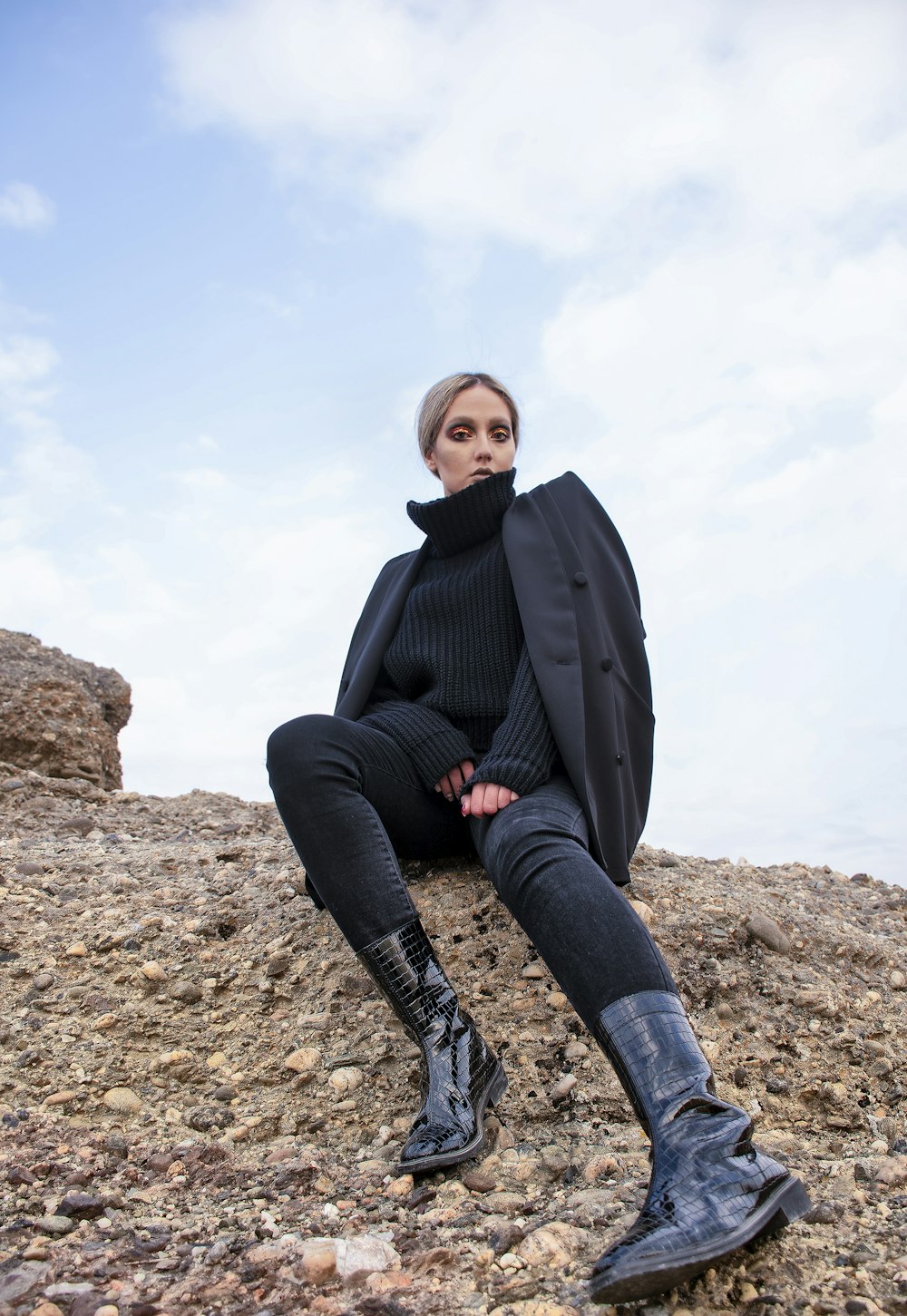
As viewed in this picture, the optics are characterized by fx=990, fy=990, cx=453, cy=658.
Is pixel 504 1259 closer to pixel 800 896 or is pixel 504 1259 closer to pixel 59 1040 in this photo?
pixel 59 1040

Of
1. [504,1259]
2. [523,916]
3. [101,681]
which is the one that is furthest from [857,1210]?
[101,681]

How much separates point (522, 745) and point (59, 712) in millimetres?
4367

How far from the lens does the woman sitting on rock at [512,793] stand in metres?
1.74

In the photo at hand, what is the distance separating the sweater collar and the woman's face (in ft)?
0.27

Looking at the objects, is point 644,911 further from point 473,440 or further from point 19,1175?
point 19,1175

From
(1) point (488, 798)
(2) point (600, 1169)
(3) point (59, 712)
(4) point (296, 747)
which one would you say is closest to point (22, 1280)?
(2) point (600, 1169)

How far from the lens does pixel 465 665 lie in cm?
306

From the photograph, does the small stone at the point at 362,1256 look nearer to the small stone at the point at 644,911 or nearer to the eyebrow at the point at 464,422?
the small stone at the point at 644,911

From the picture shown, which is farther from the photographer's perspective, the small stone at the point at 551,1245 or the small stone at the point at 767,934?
the small stone at the point at 767,934

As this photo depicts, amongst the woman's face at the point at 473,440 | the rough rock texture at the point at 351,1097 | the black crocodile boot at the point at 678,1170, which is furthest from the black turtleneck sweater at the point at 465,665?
the black crocodile boot at the point at 678,1170

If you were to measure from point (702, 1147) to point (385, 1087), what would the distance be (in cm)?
112

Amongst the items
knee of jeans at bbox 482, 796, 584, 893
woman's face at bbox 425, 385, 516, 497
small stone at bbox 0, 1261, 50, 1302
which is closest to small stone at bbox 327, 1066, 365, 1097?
knee of jeans at bbox 482, 796, 584, 893

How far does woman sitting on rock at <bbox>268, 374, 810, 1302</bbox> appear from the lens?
1.74m

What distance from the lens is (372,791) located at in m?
2.73
